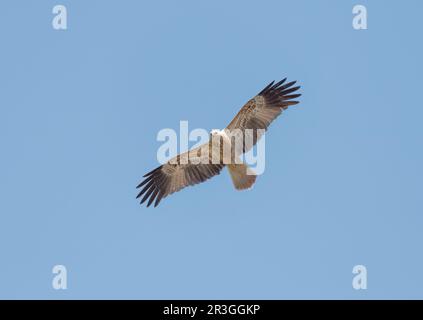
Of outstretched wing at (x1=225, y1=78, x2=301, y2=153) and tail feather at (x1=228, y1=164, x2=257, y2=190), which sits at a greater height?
outstretched wing at (x1=225, y1=78, x2=301, y2=153)

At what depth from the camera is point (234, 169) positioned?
15.5 m

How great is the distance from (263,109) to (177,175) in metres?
2.28

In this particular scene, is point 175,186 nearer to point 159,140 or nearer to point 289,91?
point 159,140

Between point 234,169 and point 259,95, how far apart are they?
1.59 metres

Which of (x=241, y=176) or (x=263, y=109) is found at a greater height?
(x=263, y=109)

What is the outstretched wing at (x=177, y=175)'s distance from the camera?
15.7 m

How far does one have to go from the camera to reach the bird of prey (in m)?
15.4

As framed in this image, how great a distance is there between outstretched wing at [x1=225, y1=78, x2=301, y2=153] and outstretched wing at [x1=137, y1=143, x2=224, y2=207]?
856 mm

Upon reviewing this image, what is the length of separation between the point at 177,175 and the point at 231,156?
1.39m

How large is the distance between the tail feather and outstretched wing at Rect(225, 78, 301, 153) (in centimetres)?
39

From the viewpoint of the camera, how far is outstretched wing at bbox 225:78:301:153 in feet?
50.8

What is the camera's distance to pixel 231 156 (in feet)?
50.2

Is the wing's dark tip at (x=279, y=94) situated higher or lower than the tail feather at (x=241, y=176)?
higher
